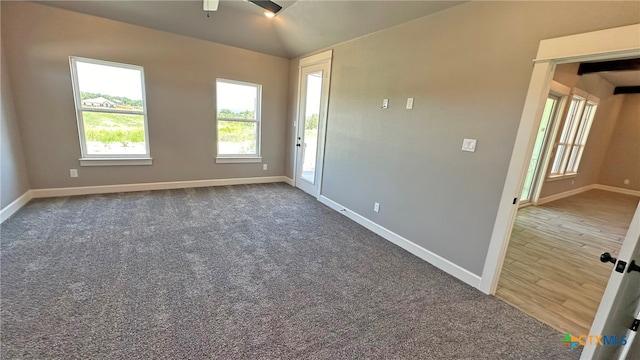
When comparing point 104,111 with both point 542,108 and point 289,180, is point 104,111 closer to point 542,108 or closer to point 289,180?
point 289,180

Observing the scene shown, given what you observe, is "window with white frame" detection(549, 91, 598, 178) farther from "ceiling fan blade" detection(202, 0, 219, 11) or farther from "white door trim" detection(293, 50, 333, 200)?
"ceiling fan blade" detection(202, 0, 219, 11)

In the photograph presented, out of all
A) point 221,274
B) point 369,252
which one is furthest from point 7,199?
point 369,252

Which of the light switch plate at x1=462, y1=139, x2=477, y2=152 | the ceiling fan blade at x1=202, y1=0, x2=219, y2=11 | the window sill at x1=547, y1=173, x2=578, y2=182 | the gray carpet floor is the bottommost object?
the gray carpet floor

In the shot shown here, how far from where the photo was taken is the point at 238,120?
505 cm

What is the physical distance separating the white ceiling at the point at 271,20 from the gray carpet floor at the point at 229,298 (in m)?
2.66

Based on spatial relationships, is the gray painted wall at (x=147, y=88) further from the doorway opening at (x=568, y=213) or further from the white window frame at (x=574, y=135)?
the white window frame at (x=574, y=135)

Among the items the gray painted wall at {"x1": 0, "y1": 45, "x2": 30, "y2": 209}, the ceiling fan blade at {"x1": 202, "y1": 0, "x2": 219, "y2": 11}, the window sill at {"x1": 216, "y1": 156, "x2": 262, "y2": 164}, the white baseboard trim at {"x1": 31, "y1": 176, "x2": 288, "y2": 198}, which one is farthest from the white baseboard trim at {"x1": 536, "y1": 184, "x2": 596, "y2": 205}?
the gray painted wall at {"x1": 0, "y1": 45, "x2": 30, "y2": 209}

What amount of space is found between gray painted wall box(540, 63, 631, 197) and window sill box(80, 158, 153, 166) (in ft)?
24.4

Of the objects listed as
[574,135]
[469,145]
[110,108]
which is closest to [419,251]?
[469,145]

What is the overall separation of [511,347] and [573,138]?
19.5 ft

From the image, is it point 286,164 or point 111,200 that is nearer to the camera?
point 111,200

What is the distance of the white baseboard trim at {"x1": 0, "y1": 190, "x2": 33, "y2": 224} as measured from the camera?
2949 millimetres

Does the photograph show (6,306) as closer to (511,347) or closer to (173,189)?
(173,189)

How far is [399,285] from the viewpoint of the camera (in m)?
2.32
